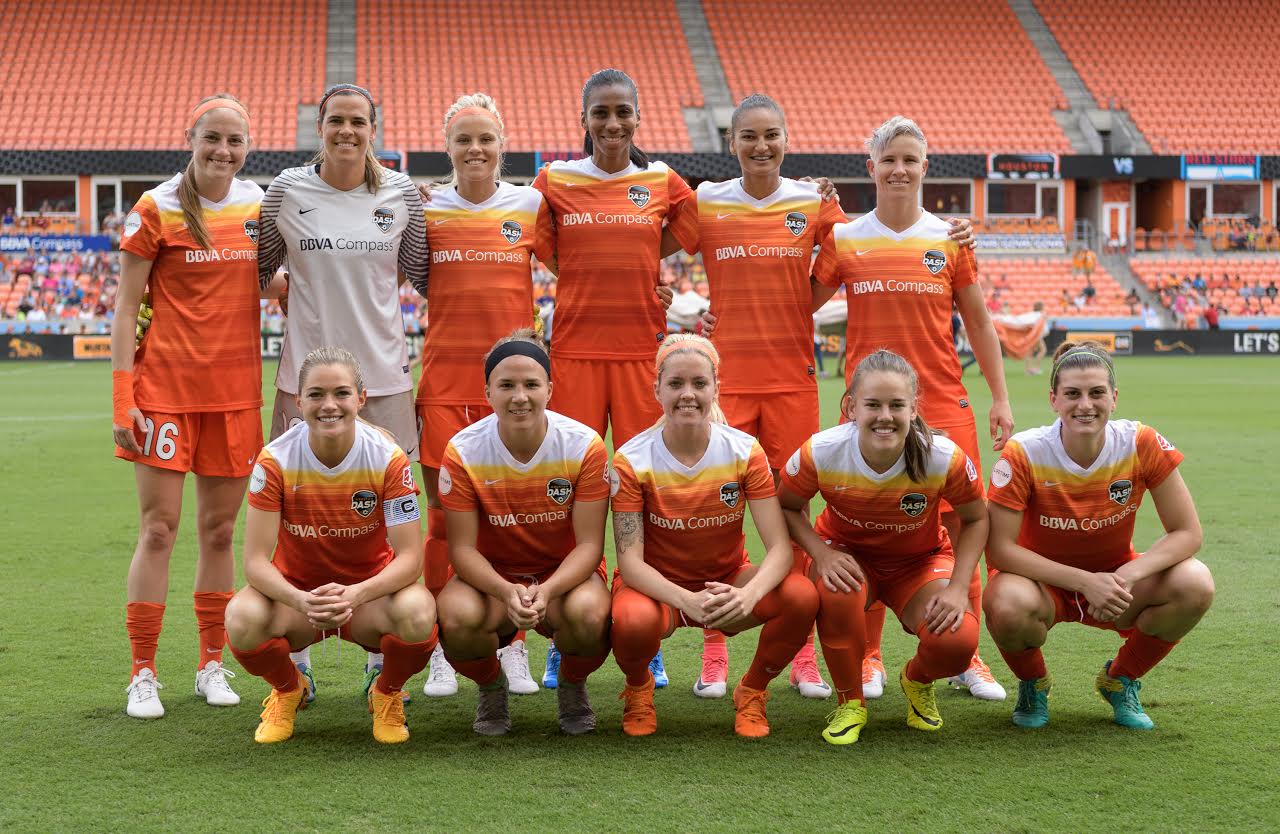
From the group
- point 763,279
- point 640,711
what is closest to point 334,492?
point 640,711

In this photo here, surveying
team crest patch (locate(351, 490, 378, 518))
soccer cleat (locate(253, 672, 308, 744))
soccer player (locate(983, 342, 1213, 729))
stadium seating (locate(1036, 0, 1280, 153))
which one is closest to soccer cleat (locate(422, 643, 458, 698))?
soccer cleat (locate(253, 672, 308, 744))

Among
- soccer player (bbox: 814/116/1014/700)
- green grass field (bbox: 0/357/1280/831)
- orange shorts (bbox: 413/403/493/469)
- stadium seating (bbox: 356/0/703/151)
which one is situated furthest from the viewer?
stadium seating (bbox: 356/0/703/151)

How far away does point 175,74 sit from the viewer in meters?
32.4

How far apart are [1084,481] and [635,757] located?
1.60 m

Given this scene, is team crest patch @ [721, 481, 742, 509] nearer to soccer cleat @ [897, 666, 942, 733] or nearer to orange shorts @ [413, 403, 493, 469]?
soccer cleat @ [897, 666, 942, 733]

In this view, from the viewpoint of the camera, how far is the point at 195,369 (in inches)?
169

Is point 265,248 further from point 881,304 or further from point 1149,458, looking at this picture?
point 1149,458

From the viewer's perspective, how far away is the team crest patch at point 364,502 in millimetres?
3930

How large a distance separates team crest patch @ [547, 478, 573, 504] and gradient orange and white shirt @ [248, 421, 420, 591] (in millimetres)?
413

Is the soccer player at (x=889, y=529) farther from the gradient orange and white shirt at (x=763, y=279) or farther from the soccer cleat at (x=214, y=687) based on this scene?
the soccer cleat at (x=214, y=687)

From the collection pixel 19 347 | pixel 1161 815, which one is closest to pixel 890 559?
pixel 1161 815

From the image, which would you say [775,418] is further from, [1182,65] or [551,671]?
[1182,65]

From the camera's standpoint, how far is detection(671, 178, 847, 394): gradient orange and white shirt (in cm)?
469

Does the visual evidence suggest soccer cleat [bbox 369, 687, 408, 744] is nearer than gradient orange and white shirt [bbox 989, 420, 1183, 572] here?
Yes
